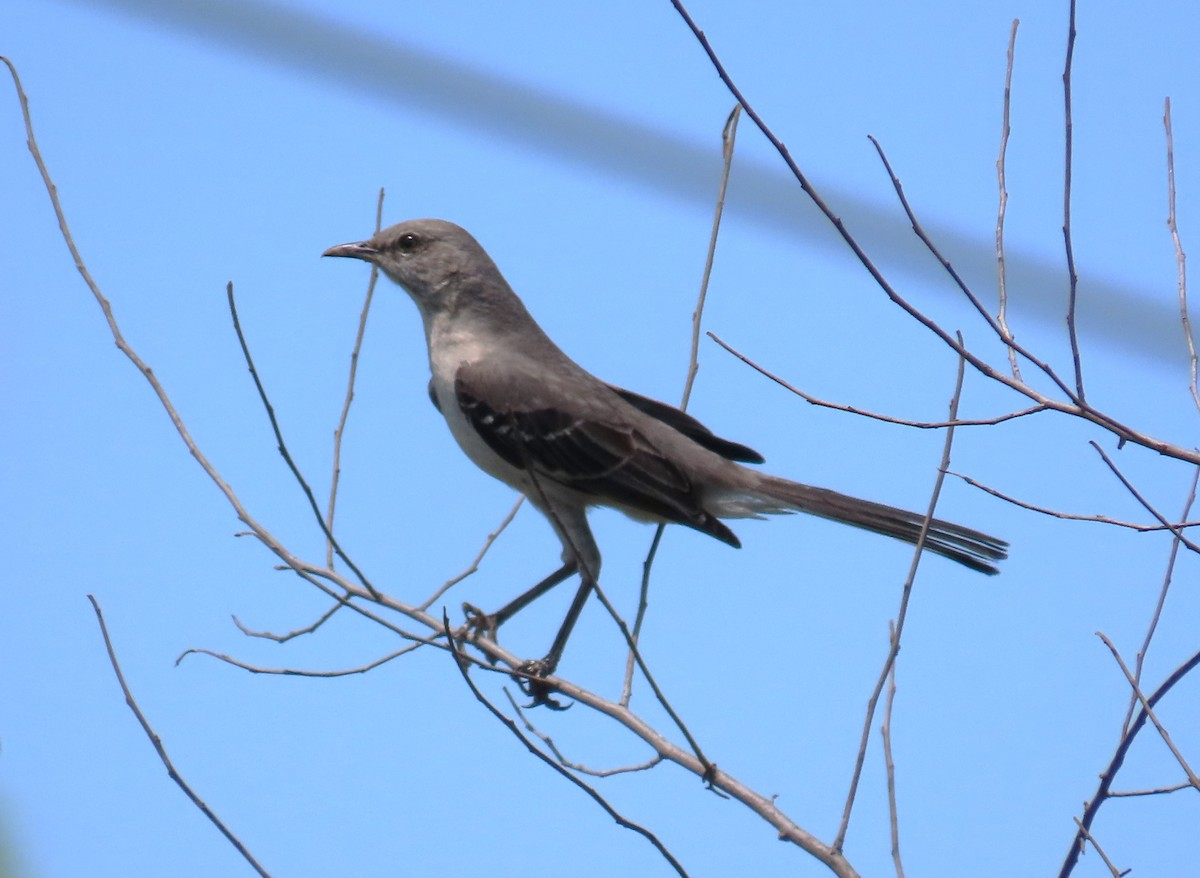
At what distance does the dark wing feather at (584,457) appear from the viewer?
607cm

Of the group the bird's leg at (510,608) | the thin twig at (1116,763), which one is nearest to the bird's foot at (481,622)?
the bird's leg at (510,608)

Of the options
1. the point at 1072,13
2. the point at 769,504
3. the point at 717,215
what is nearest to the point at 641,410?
the point at 769,504

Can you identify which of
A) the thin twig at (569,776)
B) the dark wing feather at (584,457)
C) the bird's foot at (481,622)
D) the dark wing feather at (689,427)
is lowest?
the thin twig at (569,776)

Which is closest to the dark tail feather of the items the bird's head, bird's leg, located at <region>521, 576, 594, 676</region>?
bird's leg, located at <region>521, 576, 594, 676</region>

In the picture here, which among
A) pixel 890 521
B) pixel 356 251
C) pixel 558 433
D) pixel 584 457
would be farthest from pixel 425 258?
pixel 890 521

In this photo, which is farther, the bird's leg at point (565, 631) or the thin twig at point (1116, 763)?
the bird's leg at point (565, 631)

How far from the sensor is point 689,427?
6703 mm

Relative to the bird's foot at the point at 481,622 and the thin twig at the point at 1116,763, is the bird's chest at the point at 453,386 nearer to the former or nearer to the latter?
the bird's foot at the point at 481,622

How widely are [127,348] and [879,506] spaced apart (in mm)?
3388

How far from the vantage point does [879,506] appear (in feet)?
20.0

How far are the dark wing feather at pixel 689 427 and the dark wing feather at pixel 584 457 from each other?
45 cm

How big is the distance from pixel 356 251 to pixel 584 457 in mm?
1631

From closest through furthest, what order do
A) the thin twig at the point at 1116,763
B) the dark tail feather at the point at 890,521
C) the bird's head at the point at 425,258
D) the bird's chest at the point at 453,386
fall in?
the thin twig at the point at 1116,763
the dark tail feather at the point at 890,521
the bird's chest at the point at 453,386
the bird's head at the point at 425,258

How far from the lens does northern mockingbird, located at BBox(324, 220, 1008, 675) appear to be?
20.0ft
